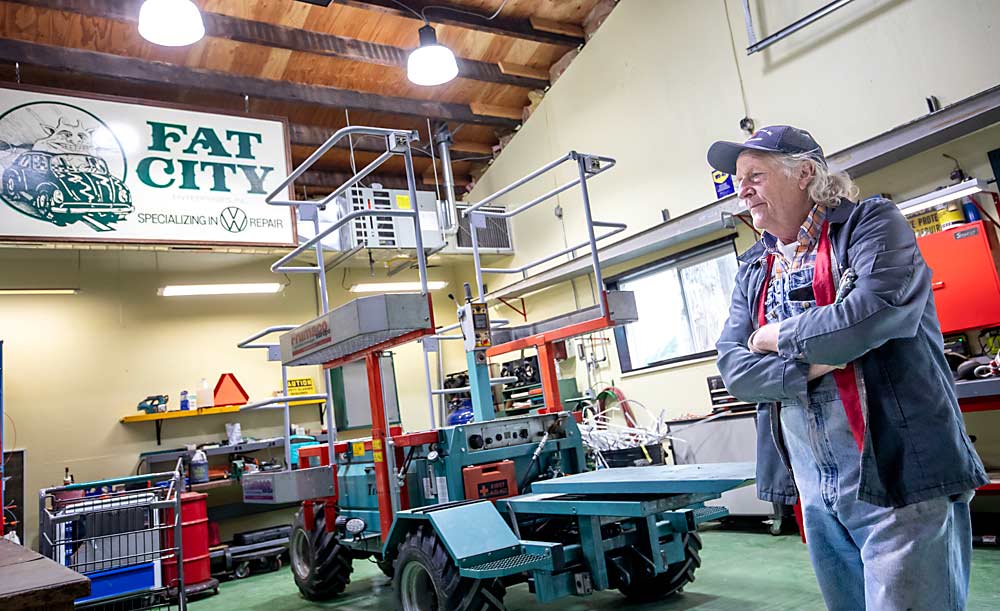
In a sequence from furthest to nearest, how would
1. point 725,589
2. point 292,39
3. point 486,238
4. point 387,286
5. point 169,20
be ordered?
point 387,286 < point 486,238 < point 292,39 < point 169,20 < point 725,589

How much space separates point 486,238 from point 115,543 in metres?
5.47

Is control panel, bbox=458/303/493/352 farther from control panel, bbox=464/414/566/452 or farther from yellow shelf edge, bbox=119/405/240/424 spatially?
yellow shelf edge, bbox=119/405/240/424

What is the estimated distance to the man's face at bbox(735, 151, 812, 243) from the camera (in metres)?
1.44

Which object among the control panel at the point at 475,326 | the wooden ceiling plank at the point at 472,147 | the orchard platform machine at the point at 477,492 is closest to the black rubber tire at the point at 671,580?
the orchard platform machine at the point at 477,492

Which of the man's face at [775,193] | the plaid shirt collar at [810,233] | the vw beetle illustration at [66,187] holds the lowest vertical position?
the plaid shirt collar at [810,233]

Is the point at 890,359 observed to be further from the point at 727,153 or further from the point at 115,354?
the point at 115,354

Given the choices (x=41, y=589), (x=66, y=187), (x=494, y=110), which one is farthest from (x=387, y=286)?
(x=41, y=589)

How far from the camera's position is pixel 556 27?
7.55 metres

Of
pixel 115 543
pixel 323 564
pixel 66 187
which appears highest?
pixel 66 187

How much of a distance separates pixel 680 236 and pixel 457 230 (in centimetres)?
300

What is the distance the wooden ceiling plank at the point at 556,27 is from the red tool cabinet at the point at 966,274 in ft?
14.9

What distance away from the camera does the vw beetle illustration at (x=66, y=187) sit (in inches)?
215

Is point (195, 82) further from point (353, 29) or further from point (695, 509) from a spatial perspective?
point (695, 509)

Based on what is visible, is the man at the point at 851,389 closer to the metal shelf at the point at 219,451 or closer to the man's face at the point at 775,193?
the man's face at the point at 775,193
